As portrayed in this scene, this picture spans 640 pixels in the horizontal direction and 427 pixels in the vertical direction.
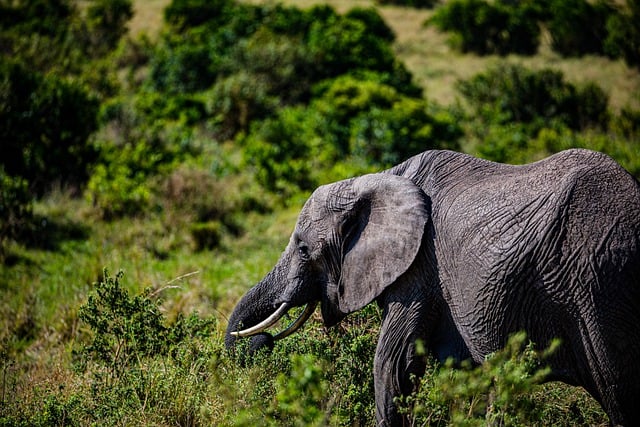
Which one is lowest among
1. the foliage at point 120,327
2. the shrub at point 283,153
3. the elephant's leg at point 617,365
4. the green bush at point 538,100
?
the green bush at point 538,100

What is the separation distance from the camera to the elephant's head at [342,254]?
3947mm

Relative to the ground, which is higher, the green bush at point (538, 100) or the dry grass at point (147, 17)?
the dry grass at point (147, 17)

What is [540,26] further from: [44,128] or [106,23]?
[44,128]

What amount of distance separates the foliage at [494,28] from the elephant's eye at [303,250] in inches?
730

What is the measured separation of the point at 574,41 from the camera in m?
20.6

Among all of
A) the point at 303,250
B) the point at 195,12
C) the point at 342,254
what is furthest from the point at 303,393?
the point at 195,12

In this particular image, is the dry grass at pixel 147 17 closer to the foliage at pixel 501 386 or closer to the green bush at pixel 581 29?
the green bush at pixel 581 29

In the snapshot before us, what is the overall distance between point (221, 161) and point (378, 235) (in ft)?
33.1

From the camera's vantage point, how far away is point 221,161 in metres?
13.8

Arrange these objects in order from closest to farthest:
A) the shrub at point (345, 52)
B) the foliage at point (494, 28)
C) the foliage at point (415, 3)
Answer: the shrub at point (345, 52)
the foliage at point (494, 28)
the foliage at point (415, 3)

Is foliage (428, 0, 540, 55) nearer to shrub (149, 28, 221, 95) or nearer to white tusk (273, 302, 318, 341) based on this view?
shrub (149, 28, 221, 95)

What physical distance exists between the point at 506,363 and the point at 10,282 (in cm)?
680

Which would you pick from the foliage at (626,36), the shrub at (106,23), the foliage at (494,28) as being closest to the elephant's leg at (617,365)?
the foliage at (626,36)

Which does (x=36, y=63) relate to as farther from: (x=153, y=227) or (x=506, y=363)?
(x=506, y=363)
